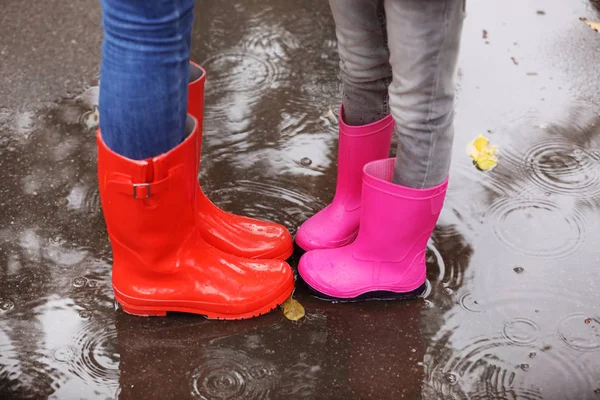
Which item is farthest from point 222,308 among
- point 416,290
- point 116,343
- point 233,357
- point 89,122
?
point 89,122

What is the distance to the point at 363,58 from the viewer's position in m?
1.89

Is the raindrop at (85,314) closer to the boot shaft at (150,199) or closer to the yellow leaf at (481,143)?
the boot shaft at (150,199)

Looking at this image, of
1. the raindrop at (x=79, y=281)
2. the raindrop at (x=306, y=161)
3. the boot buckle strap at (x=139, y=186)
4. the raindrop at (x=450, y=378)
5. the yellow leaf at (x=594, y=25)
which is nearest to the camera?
the boot buckle strap at (x=139, y=186)

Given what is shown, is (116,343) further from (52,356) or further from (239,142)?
(239,142)

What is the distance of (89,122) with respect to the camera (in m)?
2.66

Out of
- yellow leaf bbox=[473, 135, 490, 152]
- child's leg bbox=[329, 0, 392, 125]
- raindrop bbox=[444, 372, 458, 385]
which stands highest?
child's leg bbox=[329, 0, 392, 125]

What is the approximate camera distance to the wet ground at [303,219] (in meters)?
1.80

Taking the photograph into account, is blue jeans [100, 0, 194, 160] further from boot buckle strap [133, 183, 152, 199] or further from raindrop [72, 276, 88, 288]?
raindrop [72, 276, 88, 288]

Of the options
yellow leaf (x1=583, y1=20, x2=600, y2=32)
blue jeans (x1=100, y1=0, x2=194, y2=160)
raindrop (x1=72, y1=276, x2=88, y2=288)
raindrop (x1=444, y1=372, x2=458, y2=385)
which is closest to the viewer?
blue jeans (x1=100, y1=0, x2=194, y2=160)

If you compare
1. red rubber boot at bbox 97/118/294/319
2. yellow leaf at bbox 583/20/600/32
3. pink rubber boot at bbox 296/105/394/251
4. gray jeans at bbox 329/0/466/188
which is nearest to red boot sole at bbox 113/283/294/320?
red rubber boot at bbox 97/118/294/319

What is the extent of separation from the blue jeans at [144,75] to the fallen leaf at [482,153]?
1205mm

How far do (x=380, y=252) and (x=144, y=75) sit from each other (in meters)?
0.79

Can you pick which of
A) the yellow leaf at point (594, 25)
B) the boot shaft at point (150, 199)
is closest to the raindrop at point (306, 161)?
the boot shaft at point (150, 199)

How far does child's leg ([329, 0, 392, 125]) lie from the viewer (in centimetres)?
181
